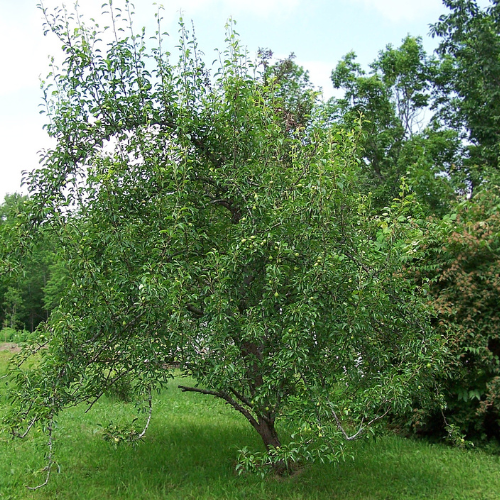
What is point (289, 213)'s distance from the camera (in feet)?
14.0

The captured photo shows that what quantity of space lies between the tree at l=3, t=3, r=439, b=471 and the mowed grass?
71 centimetres

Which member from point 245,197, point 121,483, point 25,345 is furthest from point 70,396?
point 245,197

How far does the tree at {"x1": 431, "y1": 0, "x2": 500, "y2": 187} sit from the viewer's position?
747 inches

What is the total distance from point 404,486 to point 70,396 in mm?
3279

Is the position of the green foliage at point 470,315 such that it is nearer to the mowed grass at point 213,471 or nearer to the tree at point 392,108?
the mowed grass at point 213,471

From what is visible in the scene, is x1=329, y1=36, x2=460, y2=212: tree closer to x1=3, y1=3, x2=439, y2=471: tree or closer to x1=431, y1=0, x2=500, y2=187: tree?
x1=431, y1=0, x2=500, y2=187: tree

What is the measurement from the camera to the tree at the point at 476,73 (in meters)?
19.0

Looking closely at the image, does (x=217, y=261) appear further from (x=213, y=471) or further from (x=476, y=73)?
(x=476, y=73)

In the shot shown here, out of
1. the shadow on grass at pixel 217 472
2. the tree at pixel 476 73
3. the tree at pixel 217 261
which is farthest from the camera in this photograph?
the tree at pixel 476 73

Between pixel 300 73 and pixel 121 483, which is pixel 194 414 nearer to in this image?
pixel 121 483

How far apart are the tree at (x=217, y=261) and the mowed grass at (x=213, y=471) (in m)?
0.71

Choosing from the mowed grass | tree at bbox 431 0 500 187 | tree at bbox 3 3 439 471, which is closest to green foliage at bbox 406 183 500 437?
the mowed grass

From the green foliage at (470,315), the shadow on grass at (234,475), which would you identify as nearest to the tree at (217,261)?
the shadow on grass at (234,475)

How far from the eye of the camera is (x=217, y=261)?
4.07 m
